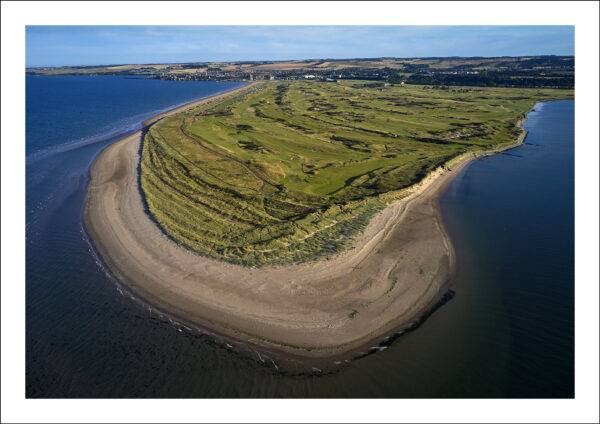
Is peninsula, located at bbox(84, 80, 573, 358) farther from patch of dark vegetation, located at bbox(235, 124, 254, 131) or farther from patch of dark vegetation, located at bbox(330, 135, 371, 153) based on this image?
patch of dark vegetation, located at bbox(235, 124, 254, 131)

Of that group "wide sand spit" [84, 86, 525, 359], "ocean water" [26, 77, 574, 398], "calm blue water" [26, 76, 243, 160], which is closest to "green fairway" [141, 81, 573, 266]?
"wide sand spit" [84, 86, 525, 359]

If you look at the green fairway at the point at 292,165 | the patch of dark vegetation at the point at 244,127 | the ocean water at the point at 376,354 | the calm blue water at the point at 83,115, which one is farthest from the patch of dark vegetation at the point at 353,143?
the calm blue water at the point at 83,115

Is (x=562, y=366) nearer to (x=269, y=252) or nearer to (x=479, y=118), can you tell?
(x=269, y=252)

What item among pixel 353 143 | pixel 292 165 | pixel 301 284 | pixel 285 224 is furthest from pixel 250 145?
pixel 301 284

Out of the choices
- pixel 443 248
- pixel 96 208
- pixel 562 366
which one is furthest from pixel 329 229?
pixel 96 208

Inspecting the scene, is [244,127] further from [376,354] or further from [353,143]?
[376,354]

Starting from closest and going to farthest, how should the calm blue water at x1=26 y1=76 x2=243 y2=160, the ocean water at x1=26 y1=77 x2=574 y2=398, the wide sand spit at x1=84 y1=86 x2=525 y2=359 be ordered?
the ocean water at x1=26 y1=77 x2=574 y2=398 → the wide sand spit at x1=84 y1=86 x2=525 y2=359 → the calm blue water at x1=26 y1=76 x2=243 y2=160
